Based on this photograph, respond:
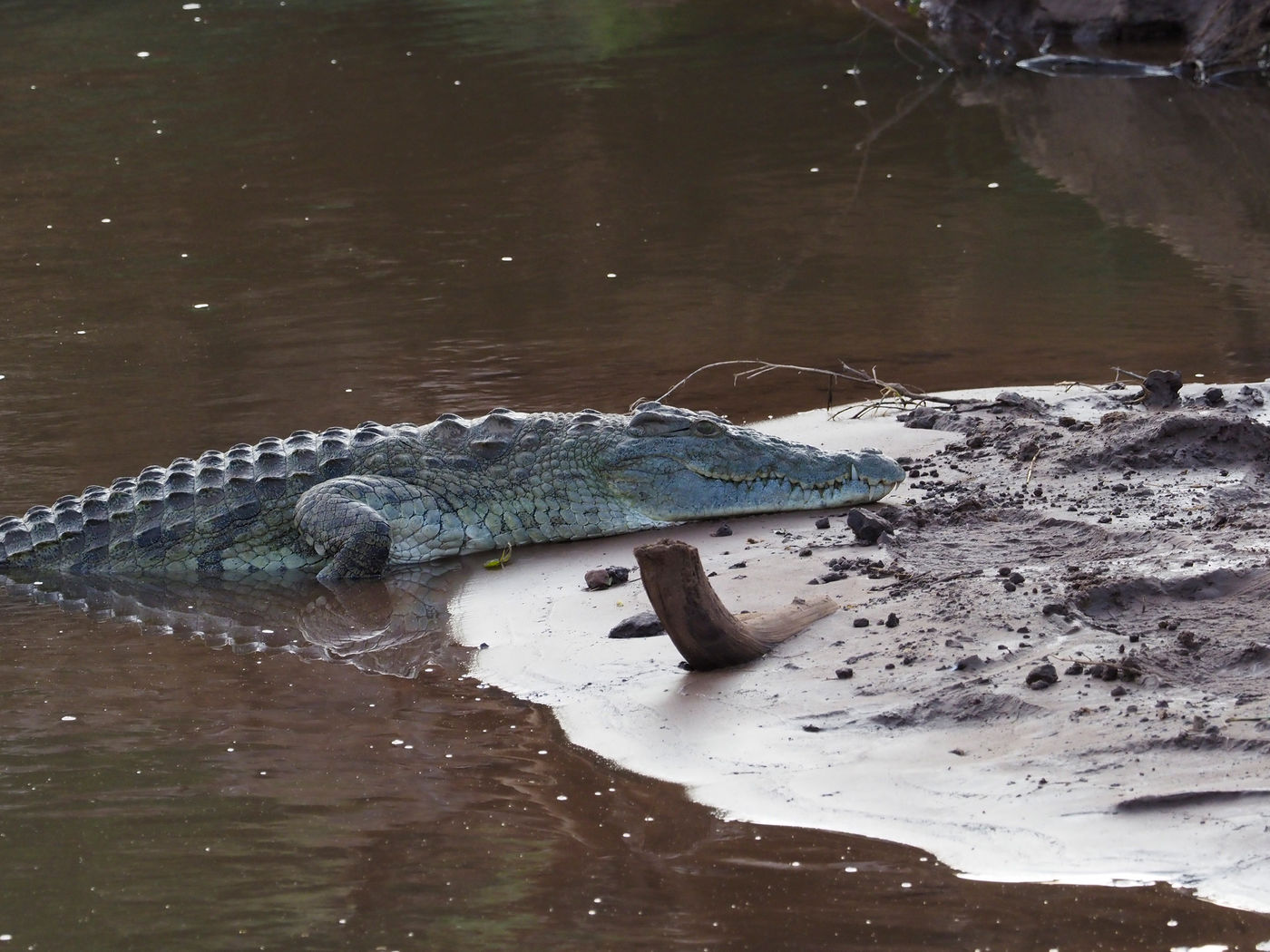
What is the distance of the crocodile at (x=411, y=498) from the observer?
700cm

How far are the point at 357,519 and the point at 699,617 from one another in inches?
90.2

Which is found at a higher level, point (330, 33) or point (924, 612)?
point (330, 33)

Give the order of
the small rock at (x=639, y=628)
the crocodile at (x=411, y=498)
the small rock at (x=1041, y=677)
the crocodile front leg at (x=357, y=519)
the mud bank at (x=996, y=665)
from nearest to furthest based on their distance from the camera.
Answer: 1. the mud bank at (x=996, y=665)
2. the small rock at (x=1041, y=677)
3. the small rock at (x=639, y=628)
4. the crocodile front leg at (x=357, y=519)
5. the crocodile at (x=411, y=498)

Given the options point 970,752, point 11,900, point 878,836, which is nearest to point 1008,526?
point 970,752

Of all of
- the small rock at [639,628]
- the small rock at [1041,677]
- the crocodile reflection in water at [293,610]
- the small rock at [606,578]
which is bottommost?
the crocodile reflection in water at [293,610]

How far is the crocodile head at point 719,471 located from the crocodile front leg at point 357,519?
0.88 metres

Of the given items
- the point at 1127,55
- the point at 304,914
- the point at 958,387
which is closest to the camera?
the point at 304,914

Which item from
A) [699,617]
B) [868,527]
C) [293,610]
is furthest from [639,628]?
[293,610]

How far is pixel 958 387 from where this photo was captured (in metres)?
8.64

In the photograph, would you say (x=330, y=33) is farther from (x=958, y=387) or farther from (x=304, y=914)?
(x=304, y=914)

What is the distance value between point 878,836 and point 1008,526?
2192 millimetres

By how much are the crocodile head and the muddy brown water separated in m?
1.28

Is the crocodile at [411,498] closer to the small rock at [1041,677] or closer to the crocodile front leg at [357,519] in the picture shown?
the crocodile front leg at [357,519]

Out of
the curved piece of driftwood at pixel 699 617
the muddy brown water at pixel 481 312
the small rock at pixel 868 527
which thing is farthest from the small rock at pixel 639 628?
the small rock at pixel 868 527
